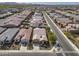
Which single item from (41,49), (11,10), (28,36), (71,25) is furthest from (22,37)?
(71,25)

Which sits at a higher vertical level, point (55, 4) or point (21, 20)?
point (55, 4)

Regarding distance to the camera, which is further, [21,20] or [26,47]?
[21,20]

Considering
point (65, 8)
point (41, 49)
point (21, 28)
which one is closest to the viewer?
point (41, 49)

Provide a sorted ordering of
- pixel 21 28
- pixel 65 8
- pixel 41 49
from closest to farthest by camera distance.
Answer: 1. pixel 41 49
2. pixel 21 28
3. pixel 65 8

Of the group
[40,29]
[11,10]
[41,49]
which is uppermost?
[11,10]

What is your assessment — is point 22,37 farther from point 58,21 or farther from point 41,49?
point 58,21

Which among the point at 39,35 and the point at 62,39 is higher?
the point at 39,35

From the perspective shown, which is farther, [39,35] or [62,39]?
[62,39]
